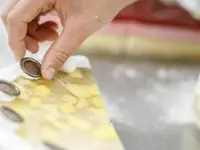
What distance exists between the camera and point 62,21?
2.27 feet

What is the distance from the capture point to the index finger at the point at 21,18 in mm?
658

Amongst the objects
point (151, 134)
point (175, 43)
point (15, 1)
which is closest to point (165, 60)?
point (175, 43)

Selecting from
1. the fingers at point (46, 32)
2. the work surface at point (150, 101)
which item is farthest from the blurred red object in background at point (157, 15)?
the fingers at point (46, 32)

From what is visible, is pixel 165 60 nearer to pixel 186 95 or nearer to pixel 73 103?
pixel 186 95

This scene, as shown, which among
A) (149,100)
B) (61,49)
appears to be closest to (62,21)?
(61,49)

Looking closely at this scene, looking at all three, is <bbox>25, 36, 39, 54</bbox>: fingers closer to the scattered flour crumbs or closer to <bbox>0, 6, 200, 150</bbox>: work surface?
<bbox>0, 6, 200, 150</bbox>: work surface

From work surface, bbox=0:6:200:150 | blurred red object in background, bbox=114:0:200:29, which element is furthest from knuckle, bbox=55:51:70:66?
blurred red object in background, bbox=114:0:200:29

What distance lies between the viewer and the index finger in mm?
658

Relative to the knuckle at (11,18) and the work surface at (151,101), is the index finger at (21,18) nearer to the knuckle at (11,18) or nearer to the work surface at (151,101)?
the knuckle at (11,18)

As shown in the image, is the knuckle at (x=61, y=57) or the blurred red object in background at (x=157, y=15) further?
the blurred red object in background at (x=157, y=15)

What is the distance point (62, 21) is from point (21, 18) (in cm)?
6

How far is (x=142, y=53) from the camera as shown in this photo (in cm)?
89

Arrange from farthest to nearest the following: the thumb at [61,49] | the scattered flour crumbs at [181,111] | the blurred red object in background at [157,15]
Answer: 1. the blurred red object in background at [157,15]
2. the scattered flour crumbs at [181,111]
3. the thumb at [61,49]

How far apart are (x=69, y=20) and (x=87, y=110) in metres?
0.13
